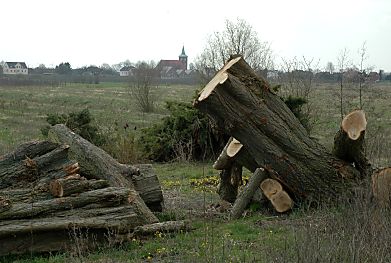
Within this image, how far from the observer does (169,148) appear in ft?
59.0

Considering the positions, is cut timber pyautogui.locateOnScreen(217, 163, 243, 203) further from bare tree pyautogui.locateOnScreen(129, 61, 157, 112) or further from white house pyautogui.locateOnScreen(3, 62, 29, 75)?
white house pyautogui.locateOnScreen(3, 62, 29, 75)

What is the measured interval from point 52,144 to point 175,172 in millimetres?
7460

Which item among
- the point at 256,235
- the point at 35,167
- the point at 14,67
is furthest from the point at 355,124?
the point at 14,67

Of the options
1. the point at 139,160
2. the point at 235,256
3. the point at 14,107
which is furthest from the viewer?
the point at 14,107

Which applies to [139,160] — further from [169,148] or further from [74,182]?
[74,182]

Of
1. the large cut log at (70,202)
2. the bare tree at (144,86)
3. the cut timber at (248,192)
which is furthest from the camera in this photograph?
the bare tree at (144,86)

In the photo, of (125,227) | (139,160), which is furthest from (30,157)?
(139,160)

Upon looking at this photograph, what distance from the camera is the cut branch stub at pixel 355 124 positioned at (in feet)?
27.6

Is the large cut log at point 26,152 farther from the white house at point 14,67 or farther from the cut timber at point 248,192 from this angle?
the white house at point 14,67

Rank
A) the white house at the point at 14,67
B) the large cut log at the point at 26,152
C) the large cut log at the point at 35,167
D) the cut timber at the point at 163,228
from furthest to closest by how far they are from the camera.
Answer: the white house at the point at 14,67 → the large cut log at the point at 26,152 → the large cut log at the point at 35,167 → the cut timber at the point at 163,228

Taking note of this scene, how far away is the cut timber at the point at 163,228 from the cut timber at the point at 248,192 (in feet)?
3.92

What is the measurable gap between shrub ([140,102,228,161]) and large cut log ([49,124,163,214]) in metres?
7.95

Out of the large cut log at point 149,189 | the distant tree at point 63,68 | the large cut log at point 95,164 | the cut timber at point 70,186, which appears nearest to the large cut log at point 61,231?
the cut timber at point 70,186

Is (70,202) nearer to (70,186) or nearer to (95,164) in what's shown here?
(70,186)
